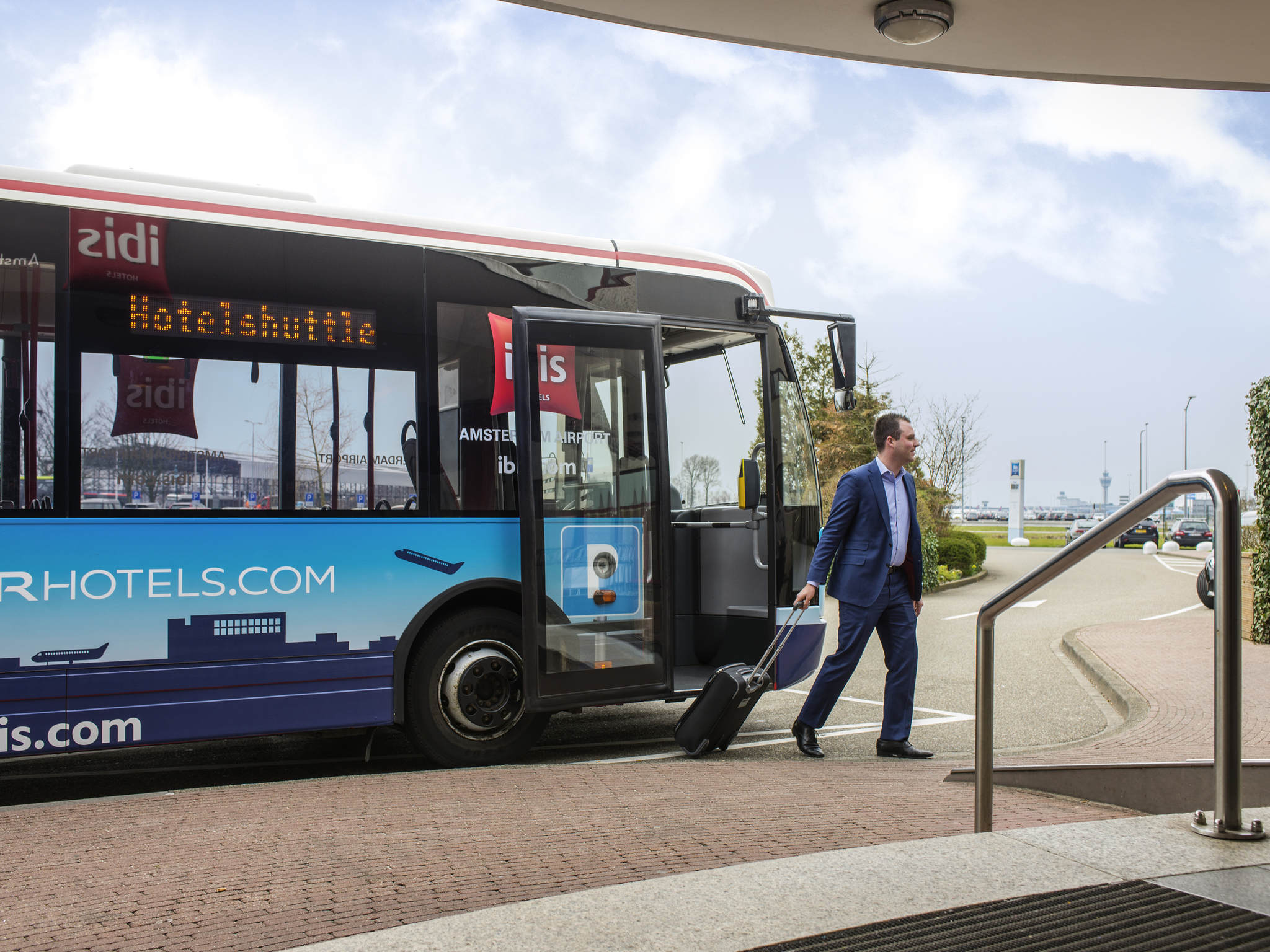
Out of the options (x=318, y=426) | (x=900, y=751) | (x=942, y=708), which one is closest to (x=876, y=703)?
(x=942, y=708)

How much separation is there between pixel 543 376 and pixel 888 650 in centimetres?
271

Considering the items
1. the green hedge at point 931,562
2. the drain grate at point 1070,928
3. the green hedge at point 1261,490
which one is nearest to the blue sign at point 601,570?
the drain grate at point 1070,928

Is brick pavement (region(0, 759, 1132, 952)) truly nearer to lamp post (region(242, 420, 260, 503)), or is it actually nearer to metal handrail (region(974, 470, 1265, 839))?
metal handrail (region(974, 470, 1265, 839))

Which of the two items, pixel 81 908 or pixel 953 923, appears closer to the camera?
pixel 953 923

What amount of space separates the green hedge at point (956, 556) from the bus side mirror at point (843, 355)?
17867 mm

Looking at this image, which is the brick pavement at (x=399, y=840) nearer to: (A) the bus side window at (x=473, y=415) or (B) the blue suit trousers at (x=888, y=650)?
(B) the blue suit trousers at (x=888, y=650)

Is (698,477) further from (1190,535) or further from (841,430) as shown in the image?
(1190,535)

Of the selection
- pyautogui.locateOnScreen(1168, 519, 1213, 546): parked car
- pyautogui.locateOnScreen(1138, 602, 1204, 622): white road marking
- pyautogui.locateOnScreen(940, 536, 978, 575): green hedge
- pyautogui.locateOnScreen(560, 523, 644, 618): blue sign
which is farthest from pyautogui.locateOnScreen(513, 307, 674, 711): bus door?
pyautogui.locateOnScreen(1168, 519, 1213, 546): parked car

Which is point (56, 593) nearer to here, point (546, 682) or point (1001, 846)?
point (546, 682)

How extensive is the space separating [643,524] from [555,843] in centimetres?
294

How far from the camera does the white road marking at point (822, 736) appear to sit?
6836mm

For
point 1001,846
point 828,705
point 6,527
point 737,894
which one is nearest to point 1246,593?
point 828,705

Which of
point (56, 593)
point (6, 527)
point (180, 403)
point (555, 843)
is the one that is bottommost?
point (555, 843)

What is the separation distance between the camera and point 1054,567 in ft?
12.9
